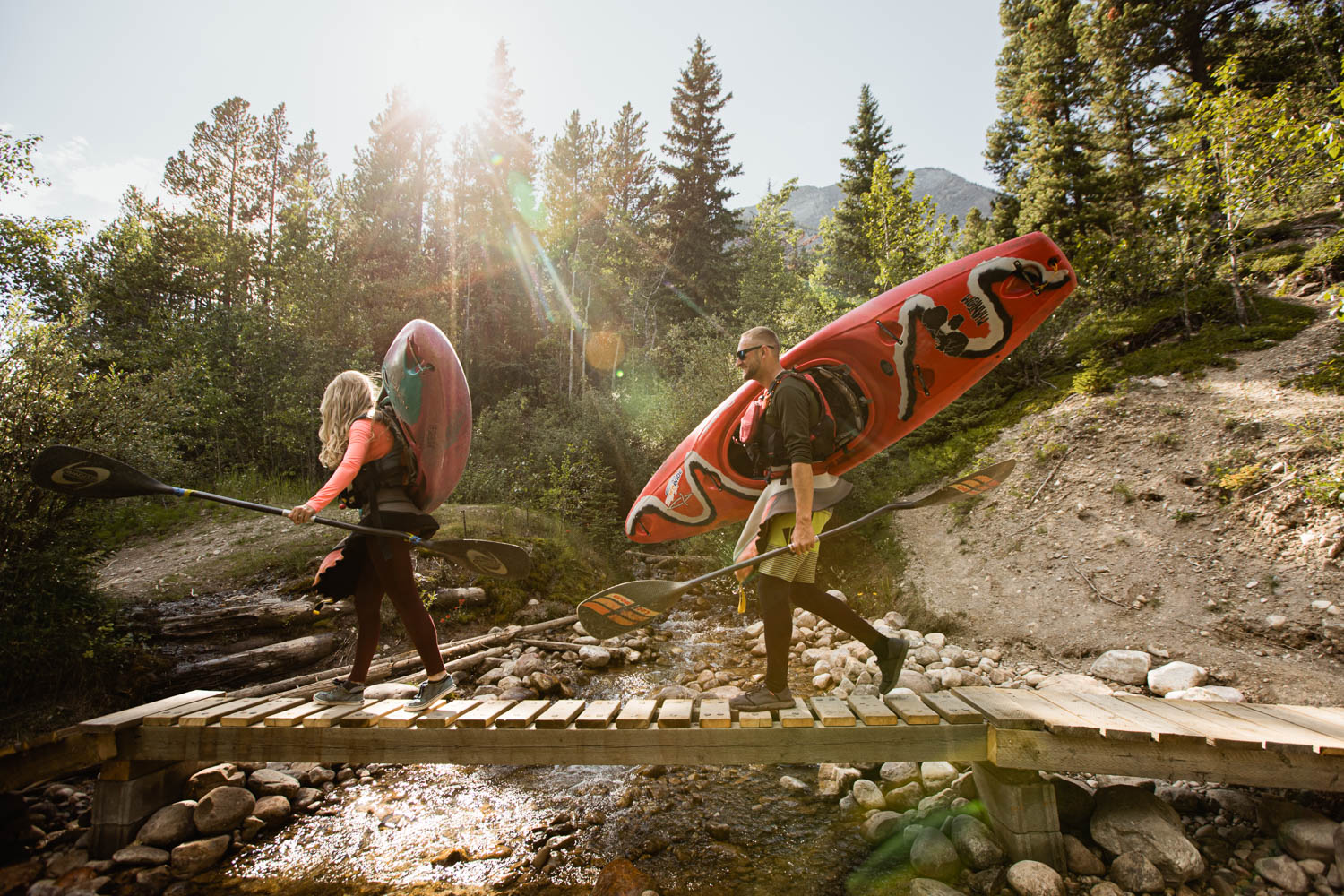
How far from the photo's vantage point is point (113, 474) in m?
3.12

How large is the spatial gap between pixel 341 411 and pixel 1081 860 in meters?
4.02

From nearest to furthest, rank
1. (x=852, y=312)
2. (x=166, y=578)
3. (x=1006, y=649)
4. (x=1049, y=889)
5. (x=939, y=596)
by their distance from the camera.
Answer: (x=1049, y=889), (x=852, y=312), (x=1006, y=649), (x=166, y=578), (x=939, y=596)

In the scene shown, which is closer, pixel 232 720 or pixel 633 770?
pixel 232 720

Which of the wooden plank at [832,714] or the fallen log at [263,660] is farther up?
the wooden plank at [832,714]

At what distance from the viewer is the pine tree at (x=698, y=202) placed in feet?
68.9

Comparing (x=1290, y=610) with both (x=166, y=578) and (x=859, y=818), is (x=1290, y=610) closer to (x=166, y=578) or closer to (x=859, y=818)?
(x=859, y=818)

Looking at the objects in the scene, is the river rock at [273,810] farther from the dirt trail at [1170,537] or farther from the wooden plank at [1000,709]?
the dirt trail at [1170,537]

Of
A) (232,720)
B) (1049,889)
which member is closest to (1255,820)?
(1049,889)

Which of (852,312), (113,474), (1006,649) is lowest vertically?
(1006,649)

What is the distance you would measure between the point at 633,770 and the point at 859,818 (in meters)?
1.37

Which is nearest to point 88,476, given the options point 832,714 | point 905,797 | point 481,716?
point 481,716

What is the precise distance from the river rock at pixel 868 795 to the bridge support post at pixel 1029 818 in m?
0.65

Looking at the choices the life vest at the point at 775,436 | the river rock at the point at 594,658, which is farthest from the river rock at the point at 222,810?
the life vest at the point at 775,436

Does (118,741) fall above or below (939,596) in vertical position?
above
